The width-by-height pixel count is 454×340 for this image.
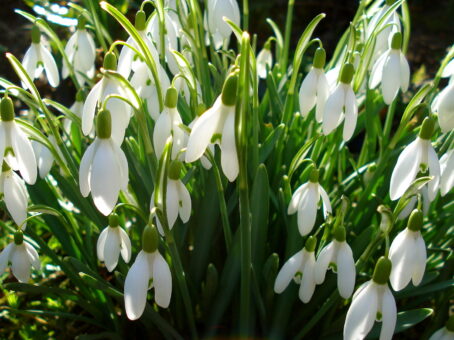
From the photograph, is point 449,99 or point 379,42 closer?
point 449,99

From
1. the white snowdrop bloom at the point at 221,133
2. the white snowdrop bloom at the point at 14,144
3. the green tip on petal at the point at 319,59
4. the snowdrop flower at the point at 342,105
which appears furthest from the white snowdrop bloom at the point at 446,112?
the white snowdrop bloom at the point at 14,144

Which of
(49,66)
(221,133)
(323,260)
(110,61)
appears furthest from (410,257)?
(49,66)

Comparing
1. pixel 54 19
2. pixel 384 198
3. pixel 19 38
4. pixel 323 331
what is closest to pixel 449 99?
pixel 384 198

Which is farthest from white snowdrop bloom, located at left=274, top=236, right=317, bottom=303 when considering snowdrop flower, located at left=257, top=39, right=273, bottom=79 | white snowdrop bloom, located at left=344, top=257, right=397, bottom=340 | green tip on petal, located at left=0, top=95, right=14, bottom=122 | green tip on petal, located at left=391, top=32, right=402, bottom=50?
snowdrop flower, located at left=257, top=39, right=273, bottom=79

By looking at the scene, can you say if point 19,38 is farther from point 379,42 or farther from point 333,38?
point 379,42

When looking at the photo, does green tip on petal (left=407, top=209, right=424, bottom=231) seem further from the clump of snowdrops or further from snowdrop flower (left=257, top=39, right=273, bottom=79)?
snowdrop flower (left=257, top=39, right=273, bottom=79)

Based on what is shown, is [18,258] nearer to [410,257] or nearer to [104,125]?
[104,125]
